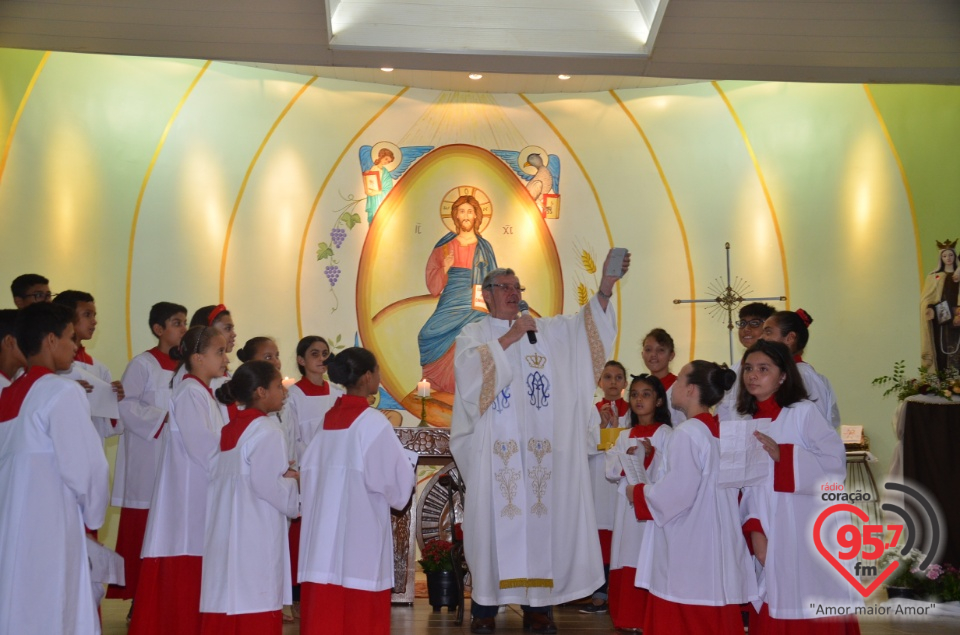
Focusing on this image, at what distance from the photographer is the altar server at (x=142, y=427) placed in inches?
248

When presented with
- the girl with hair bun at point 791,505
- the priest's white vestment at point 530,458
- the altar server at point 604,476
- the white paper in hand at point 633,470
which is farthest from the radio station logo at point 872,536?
the altar server at point 604,476

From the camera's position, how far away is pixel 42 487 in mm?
4047

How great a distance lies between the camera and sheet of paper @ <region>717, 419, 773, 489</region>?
466 centimetres

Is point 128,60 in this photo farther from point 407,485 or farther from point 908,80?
point 908,80

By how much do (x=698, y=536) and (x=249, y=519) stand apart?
2167 millimetres

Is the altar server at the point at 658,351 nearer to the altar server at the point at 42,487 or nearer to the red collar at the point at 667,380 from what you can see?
the red collar at the point at 667,380

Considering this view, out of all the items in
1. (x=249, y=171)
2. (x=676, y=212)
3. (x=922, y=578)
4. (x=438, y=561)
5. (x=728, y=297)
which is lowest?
(x=922, y=578)

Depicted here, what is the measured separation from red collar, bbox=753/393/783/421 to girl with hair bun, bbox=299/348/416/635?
5.76 feet

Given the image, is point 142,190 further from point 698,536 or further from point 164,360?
point 698,536

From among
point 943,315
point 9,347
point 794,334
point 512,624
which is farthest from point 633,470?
point 943,315

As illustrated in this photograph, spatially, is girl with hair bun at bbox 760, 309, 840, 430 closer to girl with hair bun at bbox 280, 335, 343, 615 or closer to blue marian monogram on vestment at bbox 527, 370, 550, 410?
blue marian monogram on vestment at bbox 527, 370, 550, 410

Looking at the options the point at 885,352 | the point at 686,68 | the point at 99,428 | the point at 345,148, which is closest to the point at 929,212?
the point at 885,352

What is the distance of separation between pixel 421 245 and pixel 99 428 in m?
4.91

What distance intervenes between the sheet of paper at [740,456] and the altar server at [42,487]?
8.95 ft
